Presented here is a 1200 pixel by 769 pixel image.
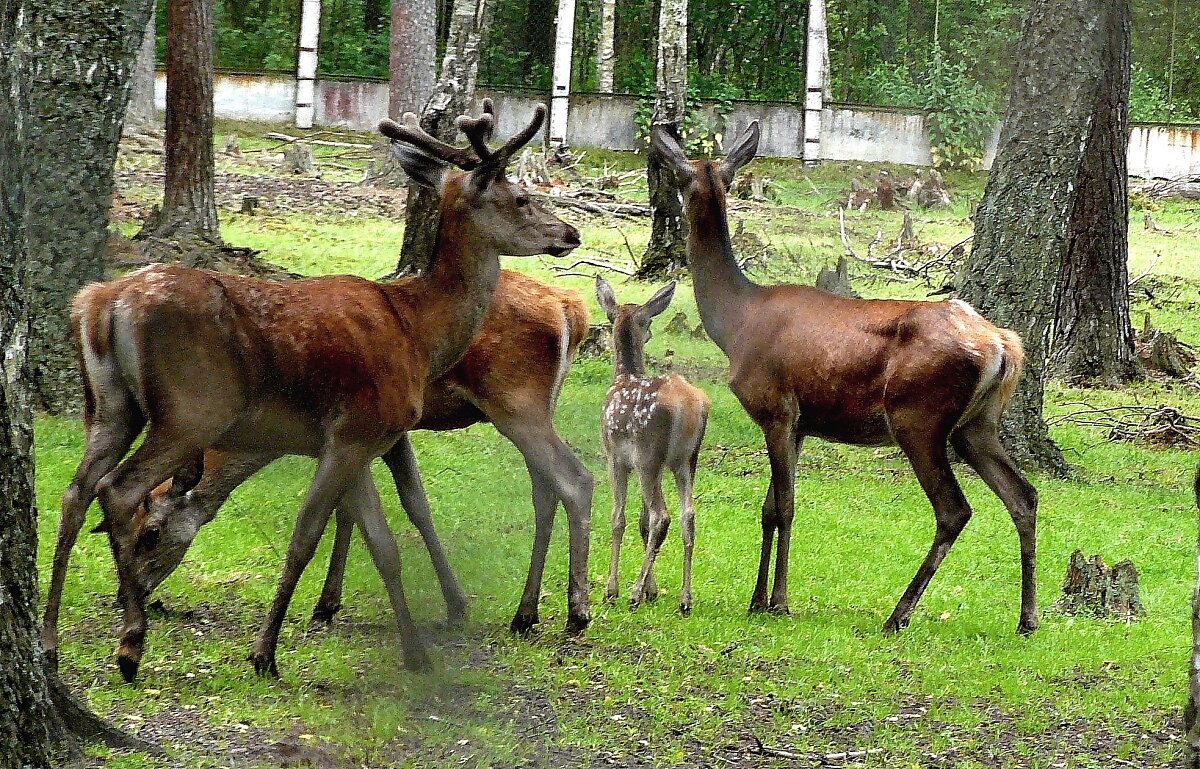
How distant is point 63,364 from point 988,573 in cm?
610

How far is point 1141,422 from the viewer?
12.3 m

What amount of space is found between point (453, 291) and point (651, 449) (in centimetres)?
167

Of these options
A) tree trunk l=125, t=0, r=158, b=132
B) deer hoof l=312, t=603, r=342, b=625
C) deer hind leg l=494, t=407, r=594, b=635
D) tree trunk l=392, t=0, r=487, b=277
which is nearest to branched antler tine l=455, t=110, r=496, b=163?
deer hind leg l=494, t=407, r=594, b=635

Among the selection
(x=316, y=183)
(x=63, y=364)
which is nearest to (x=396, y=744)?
(x=63, y=364)

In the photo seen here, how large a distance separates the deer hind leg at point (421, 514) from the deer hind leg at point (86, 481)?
4.66 feet

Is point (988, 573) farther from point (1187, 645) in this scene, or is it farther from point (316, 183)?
point (316, 183)

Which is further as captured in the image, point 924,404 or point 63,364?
point 63,364

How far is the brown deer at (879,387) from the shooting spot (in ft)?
23.6

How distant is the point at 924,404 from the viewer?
7223mm

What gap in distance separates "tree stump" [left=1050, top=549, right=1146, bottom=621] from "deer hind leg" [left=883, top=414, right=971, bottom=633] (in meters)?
0.76

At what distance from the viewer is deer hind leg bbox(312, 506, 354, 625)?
673 centimetres

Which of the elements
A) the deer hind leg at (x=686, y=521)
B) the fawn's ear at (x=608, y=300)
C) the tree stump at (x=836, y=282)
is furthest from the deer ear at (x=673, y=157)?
the tree stump at (x=836, y=282)

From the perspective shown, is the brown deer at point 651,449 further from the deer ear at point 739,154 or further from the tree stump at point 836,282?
the tree stump at point 836,282

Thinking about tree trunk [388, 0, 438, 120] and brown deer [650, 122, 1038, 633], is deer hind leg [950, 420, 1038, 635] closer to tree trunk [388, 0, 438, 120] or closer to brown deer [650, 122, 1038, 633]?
brown deer [650, 122, 1038, 633]
